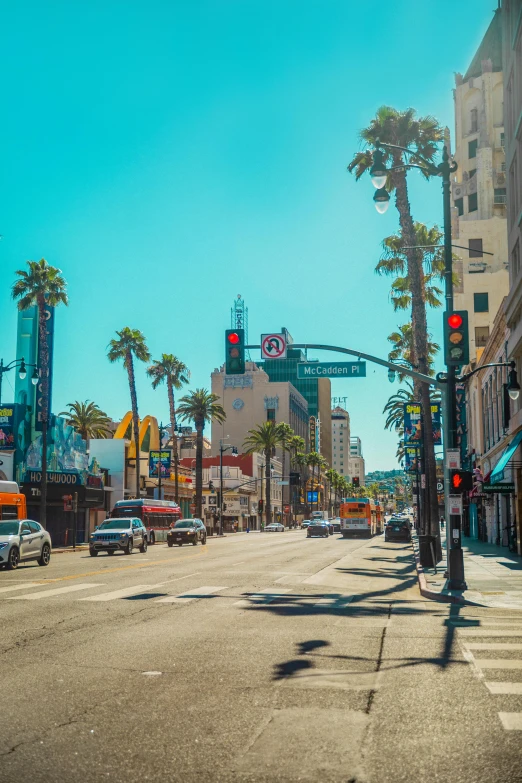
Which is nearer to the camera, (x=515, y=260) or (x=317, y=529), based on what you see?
(x=515, y=260)

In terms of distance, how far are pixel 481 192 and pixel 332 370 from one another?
63.5 meters

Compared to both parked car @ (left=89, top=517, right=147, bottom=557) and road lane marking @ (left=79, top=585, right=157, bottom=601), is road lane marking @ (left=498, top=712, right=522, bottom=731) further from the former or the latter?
parked car @ (left=89, top=517, right=147, bottom=557)

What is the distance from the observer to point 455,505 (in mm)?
20484

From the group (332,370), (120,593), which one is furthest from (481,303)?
(120,593)

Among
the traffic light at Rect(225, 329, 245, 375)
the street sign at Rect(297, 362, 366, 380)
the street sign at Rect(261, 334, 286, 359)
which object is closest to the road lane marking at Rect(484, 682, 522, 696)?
the traffic light at Rect(225, 329, 245, 375)

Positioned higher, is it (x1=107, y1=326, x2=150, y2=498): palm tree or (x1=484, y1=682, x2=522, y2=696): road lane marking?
(x1=107, y1=326, x2=150, y2=498): palm tree

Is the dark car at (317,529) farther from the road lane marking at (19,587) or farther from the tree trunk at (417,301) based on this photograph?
the road lane marking at (19,587)

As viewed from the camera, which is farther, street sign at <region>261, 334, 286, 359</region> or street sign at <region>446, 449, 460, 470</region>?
street sign at <region>261, 334, 286, 359</region>

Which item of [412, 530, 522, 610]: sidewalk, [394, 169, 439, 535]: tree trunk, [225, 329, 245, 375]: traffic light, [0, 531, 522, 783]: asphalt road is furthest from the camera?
[394, 169, 439, 535]: tree trunk

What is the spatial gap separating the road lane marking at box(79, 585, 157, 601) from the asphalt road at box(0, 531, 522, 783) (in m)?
0.35

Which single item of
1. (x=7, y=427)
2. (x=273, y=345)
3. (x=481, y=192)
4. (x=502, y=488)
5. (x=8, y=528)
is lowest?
(x=8, y=528)

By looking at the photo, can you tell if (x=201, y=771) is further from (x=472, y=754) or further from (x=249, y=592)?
(x=249, y=592)

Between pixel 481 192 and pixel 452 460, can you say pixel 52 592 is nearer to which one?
pixel 452 460

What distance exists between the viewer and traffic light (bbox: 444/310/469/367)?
65.4 feet
